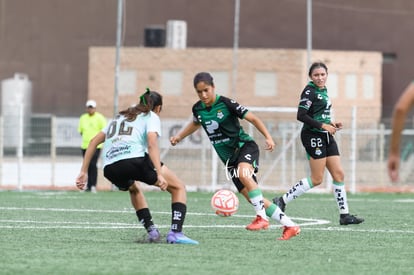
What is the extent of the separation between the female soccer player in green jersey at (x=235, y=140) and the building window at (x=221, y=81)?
32.7 meters

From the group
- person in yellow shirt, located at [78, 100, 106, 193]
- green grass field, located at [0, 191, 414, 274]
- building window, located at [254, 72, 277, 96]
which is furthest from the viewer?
building window, located at [254, 72, 277, 96]

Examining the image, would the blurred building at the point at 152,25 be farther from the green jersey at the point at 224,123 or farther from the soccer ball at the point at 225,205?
the green jersey at the point at 224,123

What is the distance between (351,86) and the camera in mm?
47406

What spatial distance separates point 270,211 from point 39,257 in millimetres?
3156

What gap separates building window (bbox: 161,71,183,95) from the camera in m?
46.5

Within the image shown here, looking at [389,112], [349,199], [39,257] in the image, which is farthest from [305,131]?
[389,112]

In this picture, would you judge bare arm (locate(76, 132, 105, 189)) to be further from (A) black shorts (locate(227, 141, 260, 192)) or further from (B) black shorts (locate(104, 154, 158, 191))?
(A) black shorts (locate(227, 141, 260, 192))

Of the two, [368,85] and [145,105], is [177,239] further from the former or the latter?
[368,85]

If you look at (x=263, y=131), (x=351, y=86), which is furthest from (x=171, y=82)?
(x=263, y=131)

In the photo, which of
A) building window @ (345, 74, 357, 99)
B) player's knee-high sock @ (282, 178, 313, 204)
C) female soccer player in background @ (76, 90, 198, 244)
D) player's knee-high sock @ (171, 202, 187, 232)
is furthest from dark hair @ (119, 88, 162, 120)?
building window @ (345, 74, 357, 99)

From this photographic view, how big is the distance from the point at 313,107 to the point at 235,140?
213 centimetres

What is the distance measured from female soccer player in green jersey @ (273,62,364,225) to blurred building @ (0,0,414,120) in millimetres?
33699

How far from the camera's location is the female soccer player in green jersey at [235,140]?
483 inches

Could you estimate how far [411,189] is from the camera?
28.1 meters
